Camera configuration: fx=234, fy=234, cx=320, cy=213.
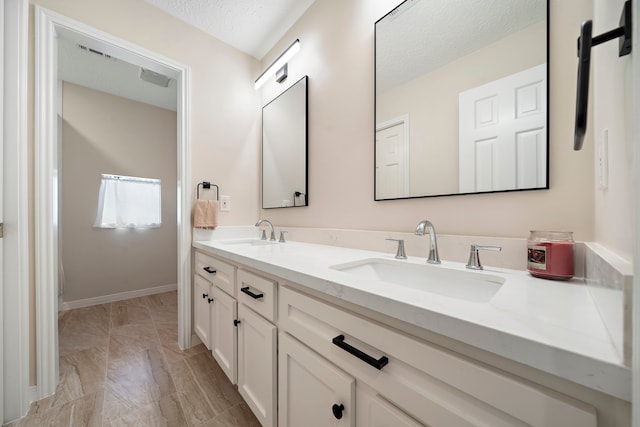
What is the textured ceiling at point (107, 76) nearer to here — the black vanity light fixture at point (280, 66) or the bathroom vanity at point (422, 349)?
the black vanity light fixture at point (280, 66)

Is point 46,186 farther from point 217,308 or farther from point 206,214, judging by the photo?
point 217,308

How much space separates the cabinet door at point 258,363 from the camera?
0.87 metres

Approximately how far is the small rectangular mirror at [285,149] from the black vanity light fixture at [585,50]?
4.63 feet

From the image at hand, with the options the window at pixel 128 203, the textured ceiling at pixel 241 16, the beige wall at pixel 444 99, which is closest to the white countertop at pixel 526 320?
the beige wall at pixel 444 99

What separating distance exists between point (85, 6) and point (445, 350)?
2.48 metres

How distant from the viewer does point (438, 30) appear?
1021mm

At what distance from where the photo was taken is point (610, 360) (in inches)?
11.0

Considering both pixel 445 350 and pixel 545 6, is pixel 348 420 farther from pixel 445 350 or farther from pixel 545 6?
pixel 545 6

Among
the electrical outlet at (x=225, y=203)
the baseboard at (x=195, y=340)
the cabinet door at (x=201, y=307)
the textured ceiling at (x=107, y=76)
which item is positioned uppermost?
the textured ceiling at (x=107, y=76)

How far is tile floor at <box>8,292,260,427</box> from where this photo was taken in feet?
3.81

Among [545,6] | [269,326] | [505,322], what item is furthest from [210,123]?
[505,322]

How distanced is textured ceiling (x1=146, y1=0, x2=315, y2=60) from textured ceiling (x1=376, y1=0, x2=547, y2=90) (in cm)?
88

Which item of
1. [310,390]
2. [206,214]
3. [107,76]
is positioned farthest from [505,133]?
[107,76]

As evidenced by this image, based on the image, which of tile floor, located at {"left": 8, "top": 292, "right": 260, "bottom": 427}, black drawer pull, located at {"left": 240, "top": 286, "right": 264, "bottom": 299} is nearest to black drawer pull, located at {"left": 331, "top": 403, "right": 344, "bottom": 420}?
black drawer pull, located at {"left": 240, "top": 286, "right": 264, "bottom": 299}
